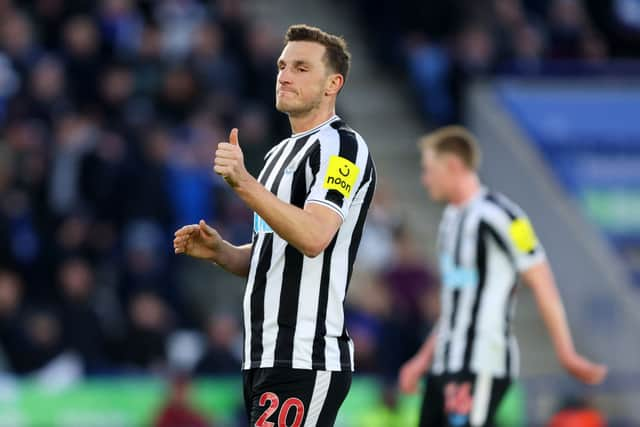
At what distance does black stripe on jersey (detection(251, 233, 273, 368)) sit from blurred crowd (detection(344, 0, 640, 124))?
10382mm

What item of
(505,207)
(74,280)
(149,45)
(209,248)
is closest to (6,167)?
(74,280)

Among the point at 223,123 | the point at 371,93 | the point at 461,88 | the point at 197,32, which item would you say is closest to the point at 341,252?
the point at 223,123

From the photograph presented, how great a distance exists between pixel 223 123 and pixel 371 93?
3.52 meters

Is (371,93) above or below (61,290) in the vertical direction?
above

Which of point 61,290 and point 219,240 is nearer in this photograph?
point 219,240

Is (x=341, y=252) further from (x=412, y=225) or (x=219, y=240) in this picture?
(x=412, y=225)

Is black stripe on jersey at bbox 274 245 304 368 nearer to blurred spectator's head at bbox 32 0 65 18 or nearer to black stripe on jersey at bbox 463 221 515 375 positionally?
black stripe on jersey at bbox 463 221 515 375

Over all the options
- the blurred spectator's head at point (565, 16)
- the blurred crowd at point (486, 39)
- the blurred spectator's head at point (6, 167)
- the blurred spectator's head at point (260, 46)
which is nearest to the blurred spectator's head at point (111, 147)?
the blurred spectator's head at point (6, 167)

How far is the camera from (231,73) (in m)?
14.2

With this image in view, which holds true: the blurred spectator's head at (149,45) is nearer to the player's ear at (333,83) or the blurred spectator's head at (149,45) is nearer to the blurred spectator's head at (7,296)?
the blurred spectator's head at (7,296)

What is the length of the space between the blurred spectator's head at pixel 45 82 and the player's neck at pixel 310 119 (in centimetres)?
773

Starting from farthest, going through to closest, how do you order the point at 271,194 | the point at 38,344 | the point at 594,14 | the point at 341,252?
the point at 594,14
the point at 38,344
the point at 341,252
the point at 271,194

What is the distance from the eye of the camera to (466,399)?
24.2 ft

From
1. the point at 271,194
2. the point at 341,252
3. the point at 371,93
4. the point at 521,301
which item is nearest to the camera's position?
the point at 271,194
